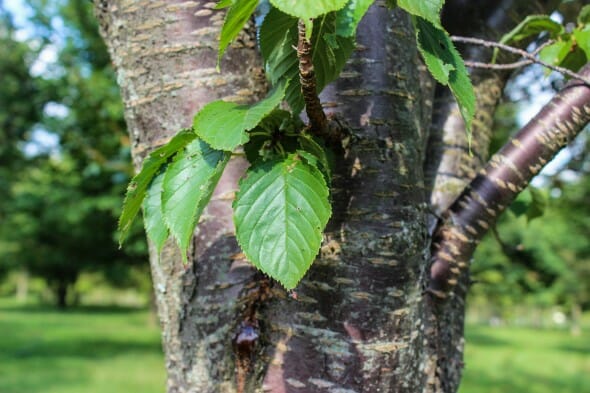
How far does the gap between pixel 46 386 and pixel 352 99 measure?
884cm

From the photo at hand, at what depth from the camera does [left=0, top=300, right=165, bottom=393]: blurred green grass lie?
8.67 metres

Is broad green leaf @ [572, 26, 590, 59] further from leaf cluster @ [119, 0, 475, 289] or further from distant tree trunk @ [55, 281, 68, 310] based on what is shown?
distant tree trunk @ [55, 281, 68, 310]

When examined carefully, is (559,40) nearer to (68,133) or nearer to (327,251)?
(327,251)

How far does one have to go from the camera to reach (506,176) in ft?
3.36

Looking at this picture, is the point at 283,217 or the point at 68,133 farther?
the point at 68,133

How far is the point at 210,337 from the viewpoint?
945mm

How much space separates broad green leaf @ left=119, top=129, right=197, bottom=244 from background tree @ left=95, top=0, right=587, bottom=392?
175 millimetres

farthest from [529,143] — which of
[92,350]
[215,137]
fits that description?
[92,350]

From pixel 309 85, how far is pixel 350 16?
105 millimetres

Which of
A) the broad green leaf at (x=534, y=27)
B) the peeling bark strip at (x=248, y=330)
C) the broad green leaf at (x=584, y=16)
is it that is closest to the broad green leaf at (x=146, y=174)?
the peeling bark strip at (x=248, y=330)

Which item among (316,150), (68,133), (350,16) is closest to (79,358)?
(68,133)

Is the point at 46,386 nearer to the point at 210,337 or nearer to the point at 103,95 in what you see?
the point at 103,95

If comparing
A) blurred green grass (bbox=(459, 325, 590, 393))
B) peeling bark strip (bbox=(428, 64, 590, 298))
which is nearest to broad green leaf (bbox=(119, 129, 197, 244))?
peeling bark strip (bbox=(428, 64, 590, 298))

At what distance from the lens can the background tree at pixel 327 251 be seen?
2.86 feet
